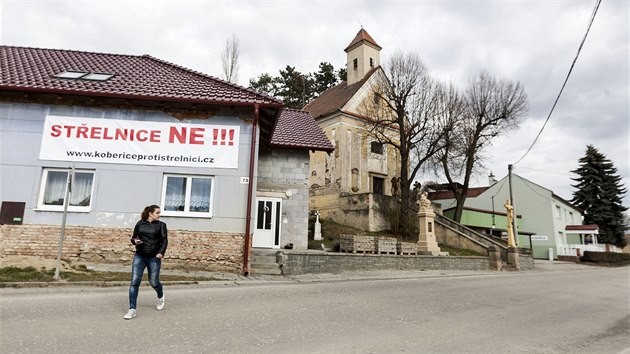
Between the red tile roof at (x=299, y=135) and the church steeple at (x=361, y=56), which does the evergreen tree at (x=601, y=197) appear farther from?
the red tile roof at (x=299, y=135)

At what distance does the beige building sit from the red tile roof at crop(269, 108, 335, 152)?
27.2 ft

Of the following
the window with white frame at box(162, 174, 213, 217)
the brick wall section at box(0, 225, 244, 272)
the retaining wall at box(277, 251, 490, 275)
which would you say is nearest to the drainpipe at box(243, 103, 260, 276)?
the brick wall section at box(0, 225, 244, 272)

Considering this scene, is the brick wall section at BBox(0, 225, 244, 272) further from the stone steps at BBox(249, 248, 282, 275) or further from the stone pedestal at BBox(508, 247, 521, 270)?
the stone pedestal at BBox(508, 247, 521, 270)

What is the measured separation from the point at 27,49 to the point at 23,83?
15.4ft

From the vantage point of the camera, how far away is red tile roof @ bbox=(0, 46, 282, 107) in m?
11.8

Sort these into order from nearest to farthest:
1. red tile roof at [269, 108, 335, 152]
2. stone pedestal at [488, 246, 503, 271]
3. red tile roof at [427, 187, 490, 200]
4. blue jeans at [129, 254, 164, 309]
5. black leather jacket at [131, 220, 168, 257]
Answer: blue jeans at [129, 254, 164, 309] < black leather jacket at [131, 220, 168, 257] < red tile roof at [269, 108, 335, 152] < stone pedestal at [488, 246, 503, 271] < red tile roof at [427, 187, 490, 200]

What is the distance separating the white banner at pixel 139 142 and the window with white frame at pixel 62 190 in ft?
1.54

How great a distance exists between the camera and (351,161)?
30344mm

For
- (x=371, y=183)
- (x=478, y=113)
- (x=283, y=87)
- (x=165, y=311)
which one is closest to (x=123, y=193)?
(x=165, y=311)

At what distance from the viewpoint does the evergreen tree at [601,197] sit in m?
42.8

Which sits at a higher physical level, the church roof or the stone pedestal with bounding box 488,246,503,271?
the church roof

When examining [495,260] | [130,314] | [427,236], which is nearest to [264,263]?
[130,314]

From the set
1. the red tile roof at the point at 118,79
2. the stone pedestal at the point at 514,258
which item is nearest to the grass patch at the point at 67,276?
the red tile roof at the point at 118,79

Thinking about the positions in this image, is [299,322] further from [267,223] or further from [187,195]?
[267,223]
